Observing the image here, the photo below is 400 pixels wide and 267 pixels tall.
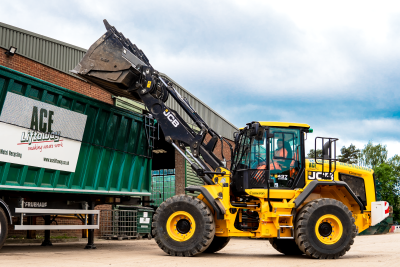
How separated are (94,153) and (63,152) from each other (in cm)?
100

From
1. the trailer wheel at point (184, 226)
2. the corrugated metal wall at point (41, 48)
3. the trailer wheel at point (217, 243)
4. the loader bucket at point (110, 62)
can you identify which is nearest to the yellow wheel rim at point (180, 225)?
the trailer wheel at point (184, 226)

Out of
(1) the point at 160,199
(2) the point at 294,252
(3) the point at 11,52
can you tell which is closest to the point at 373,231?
(1) the point at 160,199

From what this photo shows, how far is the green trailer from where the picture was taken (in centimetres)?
811

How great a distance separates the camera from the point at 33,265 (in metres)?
6.62

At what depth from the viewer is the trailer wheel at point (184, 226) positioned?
855cm

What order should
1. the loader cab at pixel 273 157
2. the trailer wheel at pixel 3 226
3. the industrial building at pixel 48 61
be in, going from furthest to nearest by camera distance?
1. the industrial building at pixel 48 61
2. the loader cab at pixel 273 157
3. the trailer wheel at pixel 3 226

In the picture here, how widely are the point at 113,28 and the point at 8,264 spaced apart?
5.49 m

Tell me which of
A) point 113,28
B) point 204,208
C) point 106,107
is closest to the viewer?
point 204,208

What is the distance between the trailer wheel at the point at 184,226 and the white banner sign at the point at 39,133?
2390 mm

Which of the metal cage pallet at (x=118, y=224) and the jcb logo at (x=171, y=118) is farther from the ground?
the jcb logo at (x=171, y=118)

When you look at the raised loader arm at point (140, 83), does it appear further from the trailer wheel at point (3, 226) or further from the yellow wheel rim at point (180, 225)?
the trailer wheel at point (3, 226)

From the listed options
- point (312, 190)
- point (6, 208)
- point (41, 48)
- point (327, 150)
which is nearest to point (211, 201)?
point (312, 190)

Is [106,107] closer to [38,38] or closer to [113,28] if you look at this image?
[113,28]

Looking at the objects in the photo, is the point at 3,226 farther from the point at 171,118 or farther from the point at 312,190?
the point at 312,190
